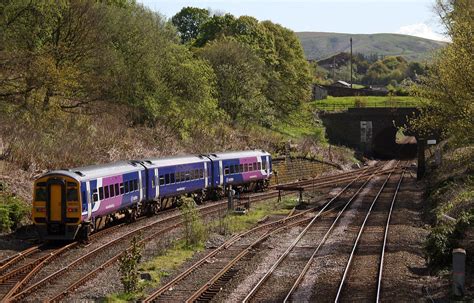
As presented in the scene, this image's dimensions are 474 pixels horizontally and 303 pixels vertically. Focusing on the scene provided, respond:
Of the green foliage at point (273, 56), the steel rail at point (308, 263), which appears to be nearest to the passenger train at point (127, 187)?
the steel rail at point (308, 263)

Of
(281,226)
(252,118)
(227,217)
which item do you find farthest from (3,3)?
(252,118)

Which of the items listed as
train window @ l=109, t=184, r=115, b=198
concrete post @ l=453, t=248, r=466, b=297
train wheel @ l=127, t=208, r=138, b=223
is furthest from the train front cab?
concrete post @ l=453, t=248, r=466, b=297

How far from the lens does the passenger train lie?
23.9 metres

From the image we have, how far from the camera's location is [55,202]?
78.5ft

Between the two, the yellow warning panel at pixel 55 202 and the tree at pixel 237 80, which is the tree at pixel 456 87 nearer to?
the yellow warning panel at pixel 55 202

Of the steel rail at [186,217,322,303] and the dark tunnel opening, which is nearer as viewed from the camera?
the steel rail at [186,217,322,303]

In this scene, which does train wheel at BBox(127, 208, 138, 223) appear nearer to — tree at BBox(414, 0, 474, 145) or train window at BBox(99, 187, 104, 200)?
train window at BBox(99, 187, 104, 200)

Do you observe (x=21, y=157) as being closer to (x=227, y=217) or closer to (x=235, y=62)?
(x=227, y=217)

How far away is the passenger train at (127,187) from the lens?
78.3ft

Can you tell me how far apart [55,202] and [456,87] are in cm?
1561

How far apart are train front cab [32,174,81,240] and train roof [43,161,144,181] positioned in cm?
41

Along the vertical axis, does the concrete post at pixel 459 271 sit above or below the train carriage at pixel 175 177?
below

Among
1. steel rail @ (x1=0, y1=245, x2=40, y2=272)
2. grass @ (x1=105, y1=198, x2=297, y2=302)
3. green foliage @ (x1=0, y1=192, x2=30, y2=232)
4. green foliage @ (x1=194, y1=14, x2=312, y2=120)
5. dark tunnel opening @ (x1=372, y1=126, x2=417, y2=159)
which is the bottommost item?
grass @ (x1=105, y1=198, x2=297, y2=302)

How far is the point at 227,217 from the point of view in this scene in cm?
3100
